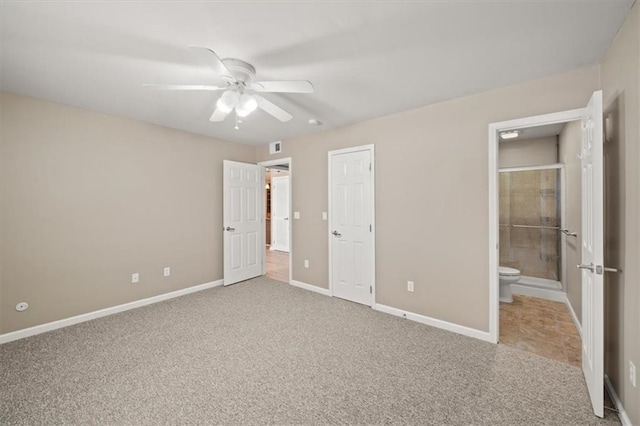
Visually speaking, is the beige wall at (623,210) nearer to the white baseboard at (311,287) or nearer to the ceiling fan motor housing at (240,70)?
the ceiling fan motor housing at (240,70)

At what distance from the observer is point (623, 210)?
1.68 m

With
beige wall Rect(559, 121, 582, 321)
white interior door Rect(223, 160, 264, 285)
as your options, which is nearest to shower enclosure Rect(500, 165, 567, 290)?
beige wall Rect(559, 121, 582, 321)

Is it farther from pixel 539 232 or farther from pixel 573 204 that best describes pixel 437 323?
pixel 539 232

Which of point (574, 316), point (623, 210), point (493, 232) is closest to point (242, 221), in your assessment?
point (493, 232)

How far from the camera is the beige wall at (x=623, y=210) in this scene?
1508mm

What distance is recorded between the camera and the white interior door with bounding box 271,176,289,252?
7.78 metres

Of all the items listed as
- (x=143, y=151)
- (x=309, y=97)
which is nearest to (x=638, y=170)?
(x=309, y=97)

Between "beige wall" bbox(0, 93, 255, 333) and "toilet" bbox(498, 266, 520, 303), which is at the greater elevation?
"beige wall" bbox(0, 93, 255, 333)

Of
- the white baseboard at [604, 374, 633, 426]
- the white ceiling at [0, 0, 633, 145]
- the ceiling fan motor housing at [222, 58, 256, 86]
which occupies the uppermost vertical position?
the white ceiling at [0, 0, 633, 145]

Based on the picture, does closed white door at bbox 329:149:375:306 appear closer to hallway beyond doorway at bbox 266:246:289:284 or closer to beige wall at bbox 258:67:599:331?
beige wall at bbox 258:67:599:331

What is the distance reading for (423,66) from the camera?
2.18 m

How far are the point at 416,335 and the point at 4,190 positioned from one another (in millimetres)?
4326

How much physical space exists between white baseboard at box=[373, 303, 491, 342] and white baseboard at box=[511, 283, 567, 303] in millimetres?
1992

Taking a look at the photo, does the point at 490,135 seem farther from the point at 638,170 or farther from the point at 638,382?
the point at 638,382
